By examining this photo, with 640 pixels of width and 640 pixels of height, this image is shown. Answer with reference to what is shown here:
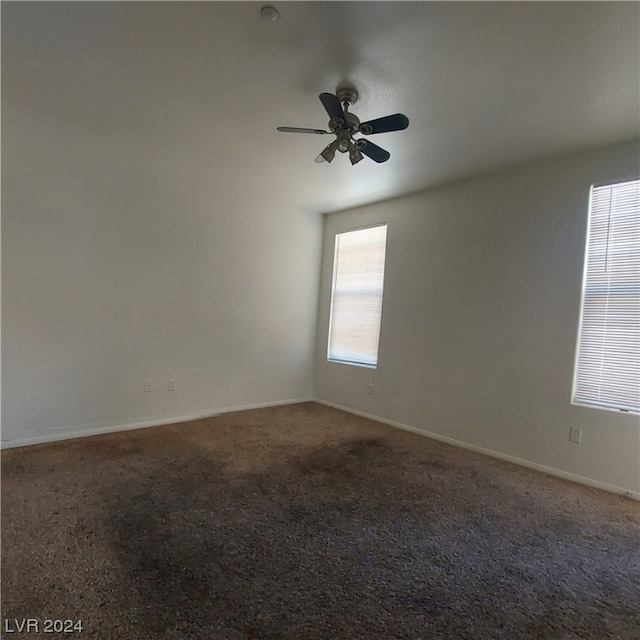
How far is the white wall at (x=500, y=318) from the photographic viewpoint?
2.85m

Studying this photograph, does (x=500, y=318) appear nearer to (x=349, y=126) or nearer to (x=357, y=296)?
(x=357, y=296)

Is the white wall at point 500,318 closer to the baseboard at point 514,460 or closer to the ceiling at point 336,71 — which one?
the baseboard at point 514,460

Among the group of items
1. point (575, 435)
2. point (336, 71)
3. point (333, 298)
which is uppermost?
point (336, 71)

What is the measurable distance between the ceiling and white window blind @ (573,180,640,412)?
1.75ft

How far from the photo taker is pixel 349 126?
229 cm

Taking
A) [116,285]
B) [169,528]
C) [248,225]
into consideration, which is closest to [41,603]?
[169,528]

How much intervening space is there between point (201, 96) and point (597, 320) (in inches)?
138

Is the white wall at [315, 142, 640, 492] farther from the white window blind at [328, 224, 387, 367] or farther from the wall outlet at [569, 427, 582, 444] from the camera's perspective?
the white window blind at [328, 224, 387, 367]

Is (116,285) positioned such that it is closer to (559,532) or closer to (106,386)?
(106,386)

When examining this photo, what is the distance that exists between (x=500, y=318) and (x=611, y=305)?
2.68ft

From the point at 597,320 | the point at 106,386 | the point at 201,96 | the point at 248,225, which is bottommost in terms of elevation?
the point at 106,386

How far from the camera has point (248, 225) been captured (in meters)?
4.27

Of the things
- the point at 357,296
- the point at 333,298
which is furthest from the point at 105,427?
the point at 357,296

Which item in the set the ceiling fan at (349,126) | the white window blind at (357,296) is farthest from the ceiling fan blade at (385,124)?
the white window blind at (357,296)
